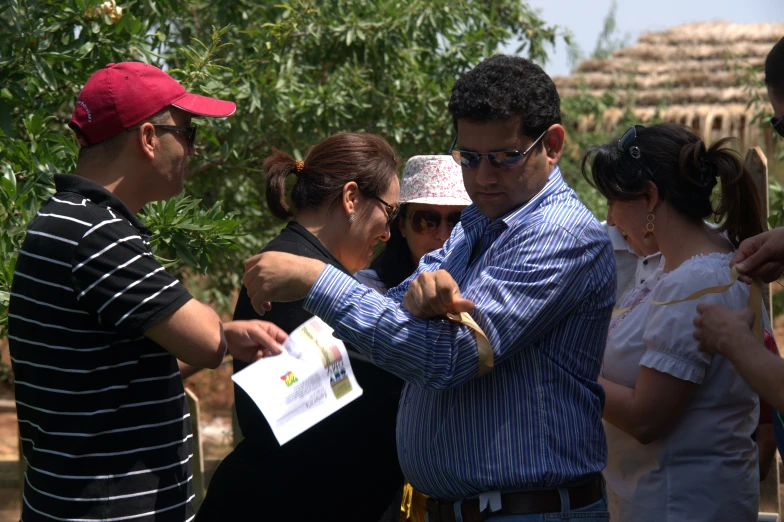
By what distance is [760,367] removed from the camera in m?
2.35

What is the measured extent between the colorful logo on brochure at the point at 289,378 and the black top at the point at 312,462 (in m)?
0.47

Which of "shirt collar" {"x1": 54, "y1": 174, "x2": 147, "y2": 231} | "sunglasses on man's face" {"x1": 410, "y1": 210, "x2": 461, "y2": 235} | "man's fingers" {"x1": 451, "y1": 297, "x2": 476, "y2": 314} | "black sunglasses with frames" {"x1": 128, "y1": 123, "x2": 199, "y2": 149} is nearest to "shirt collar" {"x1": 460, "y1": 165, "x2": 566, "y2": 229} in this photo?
"man's fingers" {"x1": 451, "y1": 297, "x2": 476, "y2": 314}

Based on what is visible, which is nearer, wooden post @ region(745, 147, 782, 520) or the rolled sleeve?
the rolled sleeve

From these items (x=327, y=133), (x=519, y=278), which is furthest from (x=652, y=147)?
(x=327, y=133)

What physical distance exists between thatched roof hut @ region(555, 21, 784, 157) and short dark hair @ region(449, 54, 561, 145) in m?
7.87

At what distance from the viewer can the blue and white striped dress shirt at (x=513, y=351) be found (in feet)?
6.88

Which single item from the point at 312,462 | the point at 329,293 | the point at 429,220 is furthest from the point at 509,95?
the point at 429,220

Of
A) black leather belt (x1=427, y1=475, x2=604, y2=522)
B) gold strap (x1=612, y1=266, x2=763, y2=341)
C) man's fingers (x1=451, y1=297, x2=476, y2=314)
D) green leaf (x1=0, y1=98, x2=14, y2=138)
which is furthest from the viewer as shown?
green leaf (x1=0, y1=98, x2=14, y2=138)

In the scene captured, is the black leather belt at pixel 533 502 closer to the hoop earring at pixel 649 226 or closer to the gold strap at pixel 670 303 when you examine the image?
the gold strap at pixel 670 303

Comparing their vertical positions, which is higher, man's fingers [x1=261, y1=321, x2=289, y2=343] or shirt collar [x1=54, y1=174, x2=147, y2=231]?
shirt collar [x1=54, y1=174, x2=147, y2=231]

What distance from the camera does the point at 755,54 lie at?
38.9 feet

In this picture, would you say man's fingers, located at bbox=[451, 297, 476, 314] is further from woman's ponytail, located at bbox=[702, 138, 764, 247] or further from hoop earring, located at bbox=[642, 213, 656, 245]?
woman's ponytail, located at bbox=[702, 138, 764, 247]

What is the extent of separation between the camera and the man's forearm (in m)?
2.31

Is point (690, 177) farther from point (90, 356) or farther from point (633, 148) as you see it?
point (90, 356)
